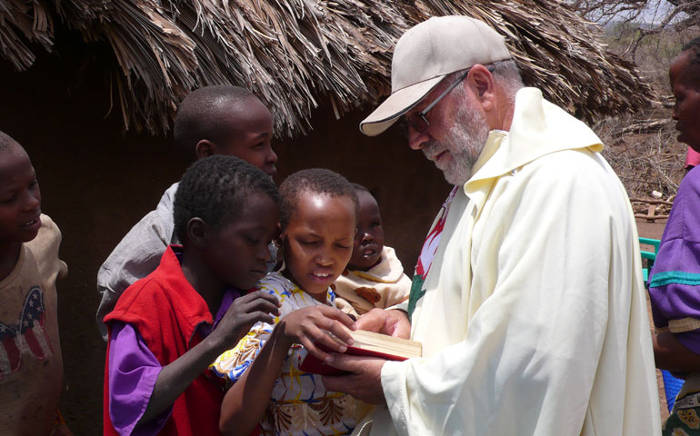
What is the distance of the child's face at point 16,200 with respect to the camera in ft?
7.15

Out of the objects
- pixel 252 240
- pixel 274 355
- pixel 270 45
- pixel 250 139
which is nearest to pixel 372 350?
pixel 274 355

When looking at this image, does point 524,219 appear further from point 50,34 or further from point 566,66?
point 566,66

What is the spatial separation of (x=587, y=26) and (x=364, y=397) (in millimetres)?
6319

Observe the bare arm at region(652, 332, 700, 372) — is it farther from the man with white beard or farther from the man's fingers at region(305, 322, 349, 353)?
the man's fingers at region(305, 322, 349, 353)

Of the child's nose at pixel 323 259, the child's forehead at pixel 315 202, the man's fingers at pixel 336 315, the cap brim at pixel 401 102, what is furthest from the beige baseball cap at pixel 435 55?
the man's fingers at pixel 336 315

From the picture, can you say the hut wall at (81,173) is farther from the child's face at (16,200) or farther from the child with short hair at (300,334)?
the child with short hair at (300,334)

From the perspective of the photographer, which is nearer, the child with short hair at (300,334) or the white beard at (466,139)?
the child with short hair at (300,334)

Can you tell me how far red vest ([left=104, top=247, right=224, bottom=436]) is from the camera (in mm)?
1887

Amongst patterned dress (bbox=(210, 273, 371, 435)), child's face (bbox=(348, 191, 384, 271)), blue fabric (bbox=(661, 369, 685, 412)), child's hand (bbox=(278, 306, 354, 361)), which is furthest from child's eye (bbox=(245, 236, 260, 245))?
blue fabric (bbox=(661, 369, 685, 412))

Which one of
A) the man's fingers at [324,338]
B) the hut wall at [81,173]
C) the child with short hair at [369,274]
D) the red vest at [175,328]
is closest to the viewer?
the man's fingers at [324,338]

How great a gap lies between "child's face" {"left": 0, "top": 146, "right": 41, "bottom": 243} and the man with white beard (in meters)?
1.14

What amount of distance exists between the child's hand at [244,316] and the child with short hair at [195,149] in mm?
587

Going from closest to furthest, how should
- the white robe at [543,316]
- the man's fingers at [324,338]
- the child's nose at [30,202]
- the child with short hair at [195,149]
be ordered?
the white robe at [543,316] < the man's fingers at [324,338] < the child's nose at [30,202] < the child with short hair at [195,149]

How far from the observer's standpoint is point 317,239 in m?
2.12
